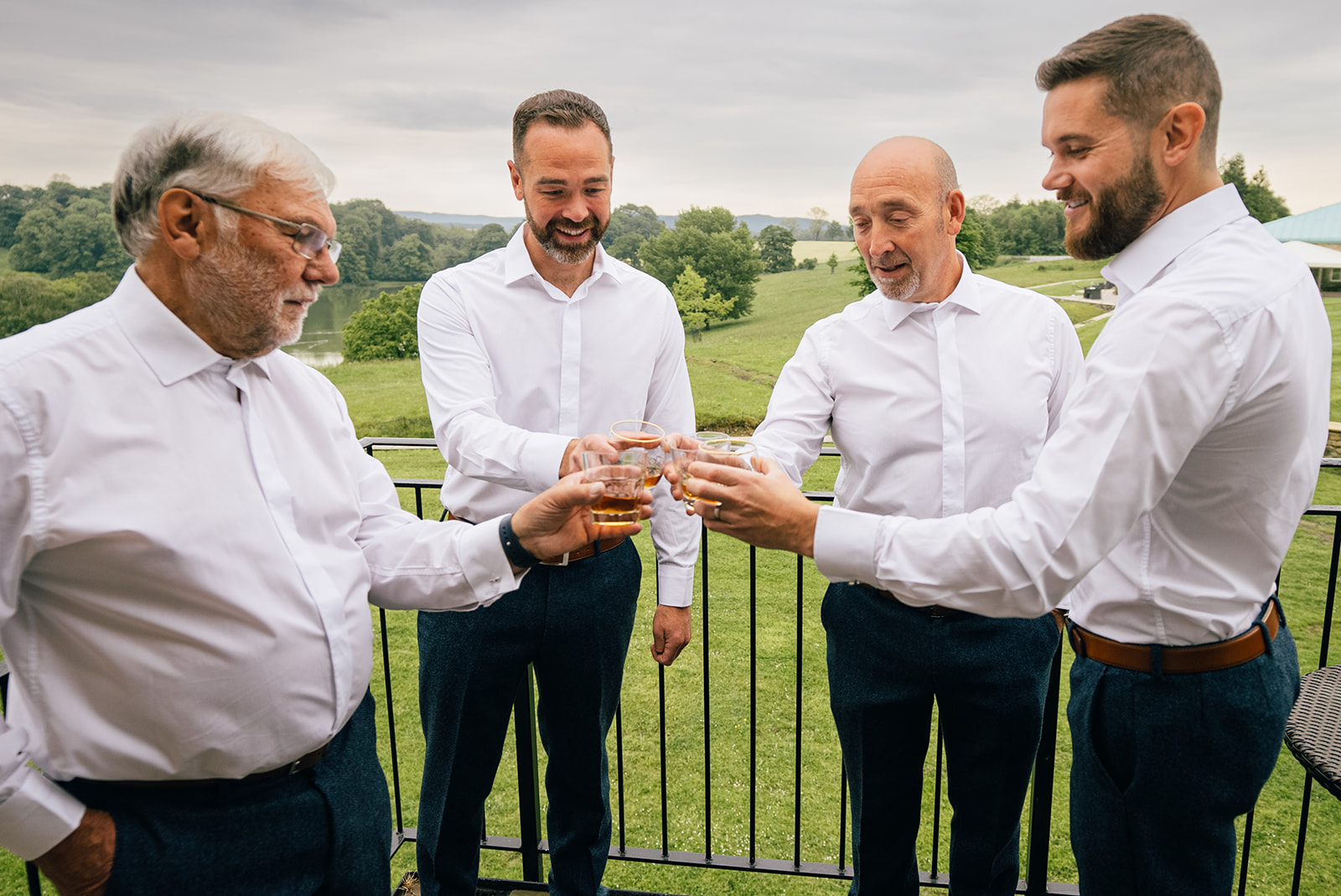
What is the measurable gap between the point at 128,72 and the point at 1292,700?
164ft

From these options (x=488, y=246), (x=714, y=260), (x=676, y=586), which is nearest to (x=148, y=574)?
(x=676, y=586)

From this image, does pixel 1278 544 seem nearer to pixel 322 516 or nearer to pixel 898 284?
pixel 898 284

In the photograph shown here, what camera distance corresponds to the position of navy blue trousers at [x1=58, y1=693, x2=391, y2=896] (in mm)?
1384

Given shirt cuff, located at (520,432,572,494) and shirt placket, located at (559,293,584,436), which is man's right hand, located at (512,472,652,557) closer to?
shirt cuff, located at (520,432,572,494)

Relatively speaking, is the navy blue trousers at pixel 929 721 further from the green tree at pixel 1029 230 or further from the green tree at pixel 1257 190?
the green tree at pixel 1257 190

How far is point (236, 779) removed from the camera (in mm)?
1461

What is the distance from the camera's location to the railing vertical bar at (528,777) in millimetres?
2590

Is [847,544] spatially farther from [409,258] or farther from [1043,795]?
[409,258]

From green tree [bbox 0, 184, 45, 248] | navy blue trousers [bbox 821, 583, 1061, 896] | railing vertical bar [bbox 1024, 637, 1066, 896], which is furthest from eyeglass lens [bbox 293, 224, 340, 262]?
green tree [bbox 0, 184, 45, 248]

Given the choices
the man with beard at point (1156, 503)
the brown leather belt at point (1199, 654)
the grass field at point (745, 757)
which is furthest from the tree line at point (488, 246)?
the brown leather belt at point (1199, 654)

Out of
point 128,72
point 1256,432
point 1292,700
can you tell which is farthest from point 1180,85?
point 128,72

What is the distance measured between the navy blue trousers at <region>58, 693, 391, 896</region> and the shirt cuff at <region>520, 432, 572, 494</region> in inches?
28.3

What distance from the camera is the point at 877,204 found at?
2.23 m

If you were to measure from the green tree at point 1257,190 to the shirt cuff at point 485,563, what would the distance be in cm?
4186
